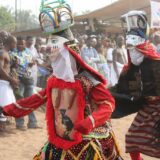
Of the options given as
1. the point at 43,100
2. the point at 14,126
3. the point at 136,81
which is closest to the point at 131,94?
the point at 136,81

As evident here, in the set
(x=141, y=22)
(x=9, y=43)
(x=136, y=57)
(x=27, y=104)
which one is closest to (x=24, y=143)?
(x=9, y=43)

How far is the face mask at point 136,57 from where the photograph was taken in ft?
16.1

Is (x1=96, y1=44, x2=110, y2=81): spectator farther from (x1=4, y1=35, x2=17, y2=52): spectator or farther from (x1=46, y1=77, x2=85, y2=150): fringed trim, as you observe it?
(x1=46, y1=77, x2=85, y2=150): fringed trim

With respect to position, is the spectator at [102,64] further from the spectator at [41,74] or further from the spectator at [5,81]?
the spectator at [5,81]

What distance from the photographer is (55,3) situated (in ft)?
12.8

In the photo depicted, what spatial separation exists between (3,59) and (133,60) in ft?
9.87

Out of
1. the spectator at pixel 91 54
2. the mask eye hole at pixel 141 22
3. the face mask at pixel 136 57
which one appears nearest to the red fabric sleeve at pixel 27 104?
the face mask at pixel 136 57

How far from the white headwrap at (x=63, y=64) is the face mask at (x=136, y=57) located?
128 cm

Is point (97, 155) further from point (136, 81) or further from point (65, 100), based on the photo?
point (136, 81)

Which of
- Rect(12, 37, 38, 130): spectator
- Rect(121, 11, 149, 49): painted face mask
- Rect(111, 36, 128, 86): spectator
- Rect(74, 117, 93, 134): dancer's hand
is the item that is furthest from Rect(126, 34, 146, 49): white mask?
Rect(111, 36, 128, 86): spectator

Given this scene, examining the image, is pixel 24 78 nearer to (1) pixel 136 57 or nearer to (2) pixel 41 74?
(1) pixel 136 57

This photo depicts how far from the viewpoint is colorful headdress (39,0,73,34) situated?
3824 millimetres

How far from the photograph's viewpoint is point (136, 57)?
4918 mm

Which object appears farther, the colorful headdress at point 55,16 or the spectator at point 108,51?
the spectator at point 108,51
